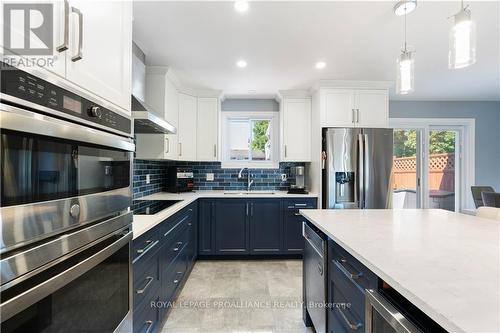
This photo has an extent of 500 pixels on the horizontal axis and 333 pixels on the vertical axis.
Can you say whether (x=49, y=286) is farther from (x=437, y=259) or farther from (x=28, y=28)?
(x=437, y=259)

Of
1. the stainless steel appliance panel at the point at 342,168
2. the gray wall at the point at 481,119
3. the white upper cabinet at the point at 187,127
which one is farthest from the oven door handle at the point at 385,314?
the gray wall at the point at 481,119

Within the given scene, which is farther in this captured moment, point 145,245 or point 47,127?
point 145,245

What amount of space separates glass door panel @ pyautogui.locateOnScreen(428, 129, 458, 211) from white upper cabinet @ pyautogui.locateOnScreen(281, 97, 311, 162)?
249 cm

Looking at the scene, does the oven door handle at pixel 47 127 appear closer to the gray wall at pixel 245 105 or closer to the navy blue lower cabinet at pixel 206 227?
the navy blue lower cabinet at pixel 206 227

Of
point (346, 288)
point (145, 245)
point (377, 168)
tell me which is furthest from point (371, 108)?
point (145, 245)

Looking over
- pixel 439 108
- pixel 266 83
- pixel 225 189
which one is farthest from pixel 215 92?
pixel 439 108

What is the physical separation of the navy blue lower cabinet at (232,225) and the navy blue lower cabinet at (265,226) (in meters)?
0.08

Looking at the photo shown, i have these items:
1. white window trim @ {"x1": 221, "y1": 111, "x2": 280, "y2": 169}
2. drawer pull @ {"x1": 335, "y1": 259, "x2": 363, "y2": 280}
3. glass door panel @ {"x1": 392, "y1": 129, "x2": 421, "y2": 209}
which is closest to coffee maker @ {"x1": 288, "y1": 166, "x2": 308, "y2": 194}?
white window trim @ {"x1": 221, "y1": 111, "x2": 280, "y2": 169}

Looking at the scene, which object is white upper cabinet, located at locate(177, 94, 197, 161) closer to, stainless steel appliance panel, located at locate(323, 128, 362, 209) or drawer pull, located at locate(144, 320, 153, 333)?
stainless steel appliance panel, located at locate(323, 128, 362, 209)

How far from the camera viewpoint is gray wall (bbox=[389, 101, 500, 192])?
448 cm

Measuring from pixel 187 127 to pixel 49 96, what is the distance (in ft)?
10.2

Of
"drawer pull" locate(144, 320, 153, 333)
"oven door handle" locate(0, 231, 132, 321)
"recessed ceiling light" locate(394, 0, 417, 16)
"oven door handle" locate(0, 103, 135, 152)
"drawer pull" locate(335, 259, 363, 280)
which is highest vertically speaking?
"recessed ceiling light" locate(394, 0, 417, 16)

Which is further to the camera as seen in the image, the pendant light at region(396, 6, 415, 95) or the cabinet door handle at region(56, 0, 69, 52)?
the pendant light at region(396, 6, 415, 95)

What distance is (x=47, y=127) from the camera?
614 mm
